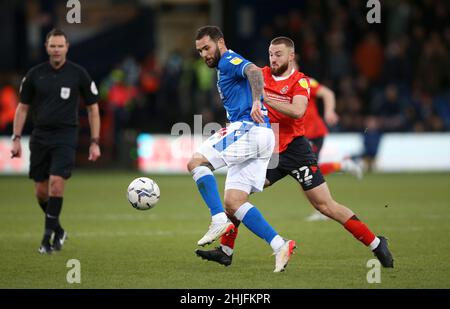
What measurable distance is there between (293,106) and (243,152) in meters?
0.59

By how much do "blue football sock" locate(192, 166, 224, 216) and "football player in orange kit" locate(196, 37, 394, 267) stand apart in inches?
23.0

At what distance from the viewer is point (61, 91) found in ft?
34.6

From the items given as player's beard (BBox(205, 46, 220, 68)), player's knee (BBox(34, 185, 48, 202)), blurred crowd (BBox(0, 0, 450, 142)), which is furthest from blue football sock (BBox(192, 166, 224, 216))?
blurred crowd (BBox(0, 0, 450, 142))

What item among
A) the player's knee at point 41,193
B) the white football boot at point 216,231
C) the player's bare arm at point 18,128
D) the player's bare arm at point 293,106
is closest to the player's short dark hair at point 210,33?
the player's bare arm at point 293,106

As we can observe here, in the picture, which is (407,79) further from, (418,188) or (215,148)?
(215,148)

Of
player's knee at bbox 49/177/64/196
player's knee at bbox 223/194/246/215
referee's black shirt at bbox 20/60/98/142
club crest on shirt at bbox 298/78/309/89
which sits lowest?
player's knee at bbox 49/177/64/196

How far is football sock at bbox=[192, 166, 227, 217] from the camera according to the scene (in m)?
8.82

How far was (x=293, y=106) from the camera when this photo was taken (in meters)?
8.88

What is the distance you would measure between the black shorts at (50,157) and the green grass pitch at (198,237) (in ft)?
2.67

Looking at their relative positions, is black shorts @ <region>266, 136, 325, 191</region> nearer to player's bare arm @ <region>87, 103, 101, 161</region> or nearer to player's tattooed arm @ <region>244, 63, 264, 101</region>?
player's tattooed arm @ <region>244, 63, 264, 101</region>

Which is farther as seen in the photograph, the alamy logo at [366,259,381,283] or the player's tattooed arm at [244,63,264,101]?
the player's tattooed arm at [244,63,264,101]

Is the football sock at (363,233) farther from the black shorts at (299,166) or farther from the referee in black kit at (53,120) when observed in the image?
the referee in black kit at (53,120)

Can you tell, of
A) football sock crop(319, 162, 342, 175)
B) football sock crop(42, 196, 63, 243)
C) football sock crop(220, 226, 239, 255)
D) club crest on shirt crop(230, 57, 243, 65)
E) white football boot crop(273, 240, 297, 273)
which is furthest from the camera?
football sock crop(319, 162, 342, 175)

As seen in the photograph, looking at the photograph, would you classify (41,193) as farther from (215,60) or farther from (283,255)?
(283,255)
